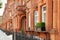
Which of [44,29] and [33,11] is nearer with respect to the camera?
[44,29]

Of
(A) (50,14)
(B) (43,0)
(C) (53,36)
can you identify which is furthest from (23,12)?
(C) (53,36)

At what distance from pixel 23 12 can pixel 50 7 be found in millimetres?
14191

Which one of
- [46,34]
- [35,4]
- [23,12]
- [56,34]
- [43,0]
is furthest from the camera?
[23,12]

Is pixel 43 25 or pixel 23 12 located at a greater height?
pixel 23 12

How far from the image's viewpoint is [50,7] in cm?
1323

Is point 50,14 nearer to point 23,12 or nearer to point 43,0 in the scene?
point 43,0

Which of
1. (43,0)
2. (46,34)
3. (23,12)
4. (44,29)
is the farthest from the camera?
A: (23,12)

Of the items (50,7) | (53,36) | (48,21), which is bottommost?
(53,36)

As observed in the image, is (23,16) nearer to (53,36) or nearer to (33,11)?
(33,11)

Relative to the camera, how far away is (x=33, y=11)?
1919 centimetres

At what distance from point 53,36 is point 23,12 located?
1590cm

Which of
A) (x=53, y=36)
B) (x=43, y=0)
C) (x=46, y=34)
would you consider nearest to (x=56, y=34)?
(x=53, y=36)

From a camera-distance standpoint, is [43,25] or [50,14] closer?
[50,14]

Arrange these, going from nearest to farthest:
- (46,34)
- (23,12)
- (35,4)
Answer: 1. (46,34)
2. (35,4)
3. (23,12)
